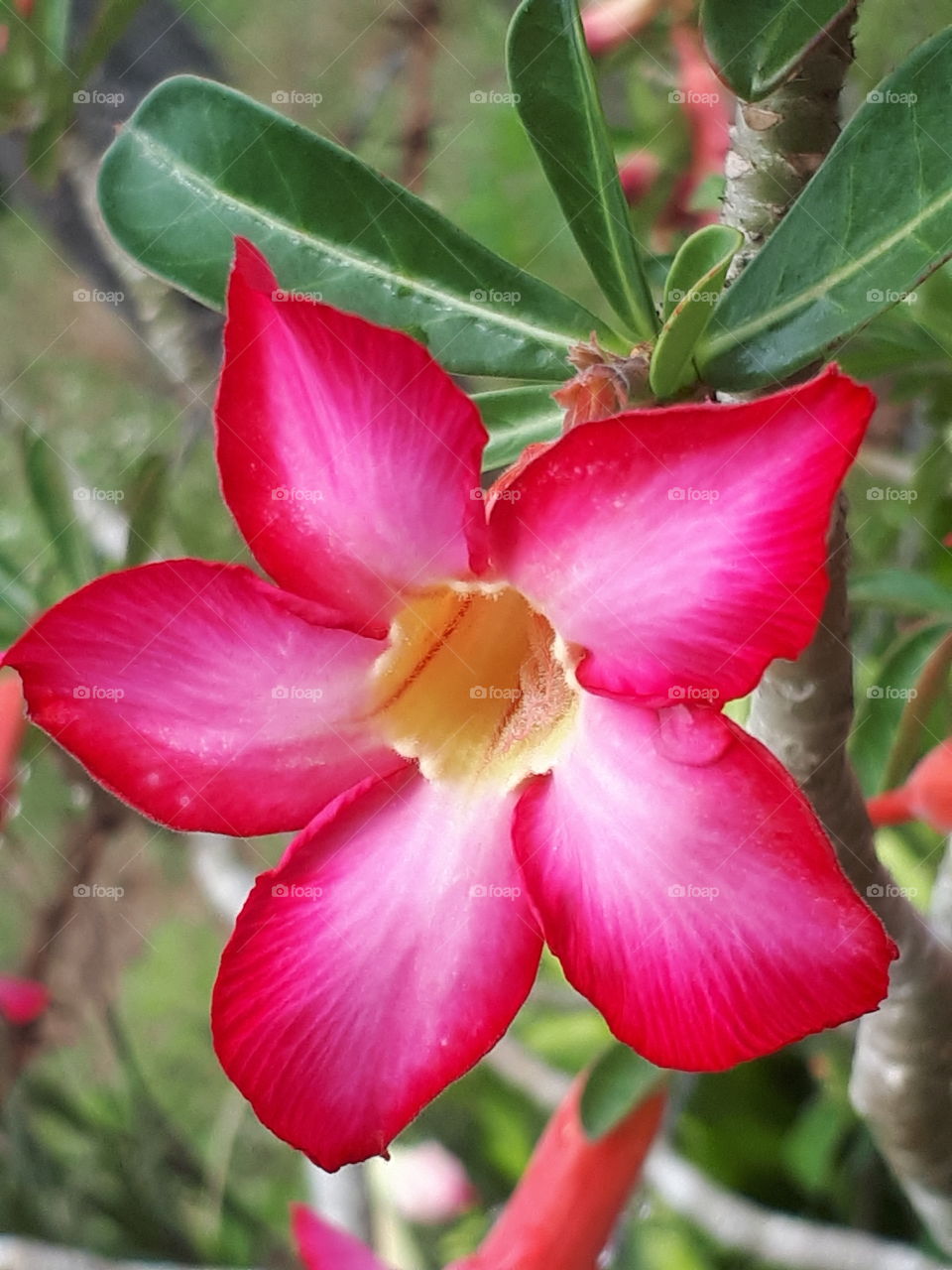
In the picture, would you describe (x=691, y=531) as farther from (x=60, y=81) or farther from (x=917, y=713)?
(x=60, y=81)

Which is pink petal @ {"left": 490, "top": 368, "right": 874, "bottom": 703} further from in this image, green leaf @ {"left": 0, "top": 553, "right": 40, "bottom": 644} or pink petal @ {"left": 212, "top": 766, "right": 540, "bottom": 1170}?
green leaf @ {"left": 0, "top": 553, "right": 40, "bottom": 644}

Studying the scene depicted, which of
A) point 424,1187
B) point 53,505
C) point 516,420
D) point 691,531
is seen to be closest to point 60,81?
point 53,505

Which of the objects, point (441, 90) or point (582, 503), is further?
point (441, 90)

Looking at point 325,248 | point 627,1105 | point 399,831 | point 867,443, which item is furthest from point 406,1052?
point 867,443

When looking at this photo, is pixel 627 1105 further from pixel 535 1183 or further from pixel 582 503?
pixel 582 503

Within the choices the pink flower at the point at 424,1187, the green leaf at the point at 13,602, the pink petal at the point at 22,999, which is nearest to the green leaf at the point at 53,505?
the green leaf at the point at 13,602

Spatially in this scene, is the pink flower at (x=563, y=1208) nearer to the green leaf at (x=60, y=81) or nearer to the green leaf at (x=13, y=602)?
the green leaf at (x=13, y=602)
